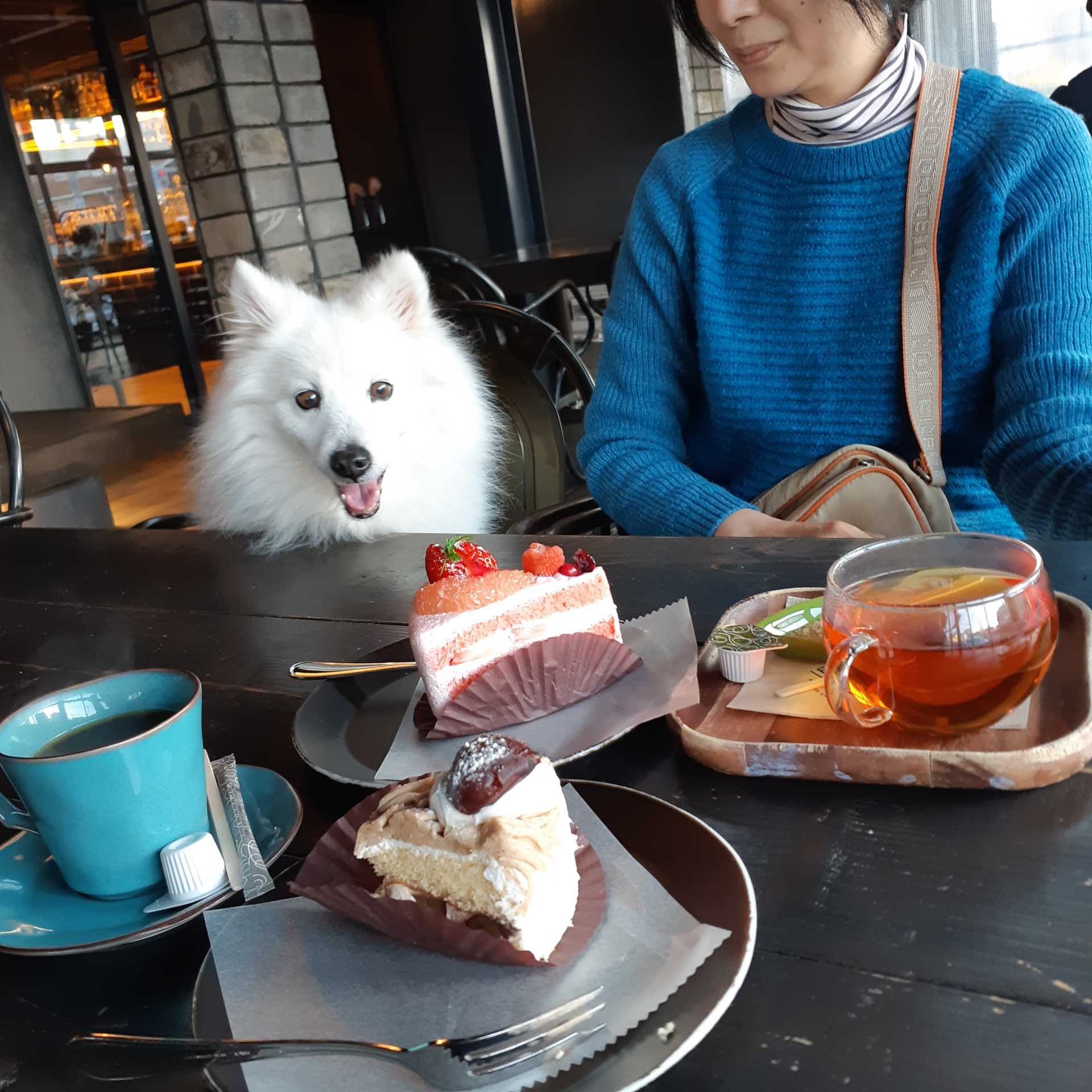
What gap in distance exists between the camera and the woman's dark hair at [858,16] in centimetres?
121

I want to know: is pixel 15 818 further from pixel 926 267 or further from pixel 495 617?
pixel 926 267

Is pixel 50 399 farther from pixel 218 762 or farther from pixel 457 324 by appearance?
pixel 218 762

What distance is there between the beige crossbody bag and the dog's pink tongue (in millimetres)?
642

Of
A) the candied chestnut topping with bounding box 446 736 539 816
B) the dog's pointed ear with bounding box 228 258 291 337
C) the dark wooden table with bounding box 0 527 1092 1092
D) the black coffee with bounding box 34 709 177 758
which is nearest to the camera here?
the dark wooden table with bounding box 0 527 1092 1092

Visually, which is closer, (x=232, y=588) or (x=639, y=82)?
(x=232, y=588)

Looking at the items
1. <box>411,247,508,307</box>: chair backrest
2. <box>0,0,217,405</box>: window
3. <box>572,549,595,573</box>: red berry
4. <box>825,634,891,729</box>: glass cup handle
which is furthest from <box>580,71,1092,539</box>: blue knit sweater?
<box>0,0,217,405</box>: window

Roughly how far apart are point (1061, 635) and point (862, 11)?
2.94ft

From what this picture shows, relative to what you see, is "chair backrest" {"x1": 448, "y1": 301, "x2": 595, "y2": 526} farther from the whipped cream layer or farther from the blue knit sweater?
the whipped cream layer

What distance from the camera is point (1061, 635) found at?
701 mm

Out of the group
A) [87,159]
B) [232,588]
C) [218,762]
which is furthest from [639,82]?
[218,762]

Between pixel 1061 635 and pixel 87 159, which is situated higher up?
pixel 87 159

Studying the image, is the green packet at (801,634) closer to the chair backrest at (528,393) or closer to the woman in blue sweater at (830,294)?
the woman in blue sweater at (830,294)

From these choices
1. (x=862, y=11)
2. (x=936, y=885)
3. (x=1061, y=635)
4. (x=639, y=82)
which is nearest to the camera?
(x=936, y=885)

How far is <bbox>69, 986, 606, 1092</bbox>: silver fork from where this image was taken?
0.42 m
